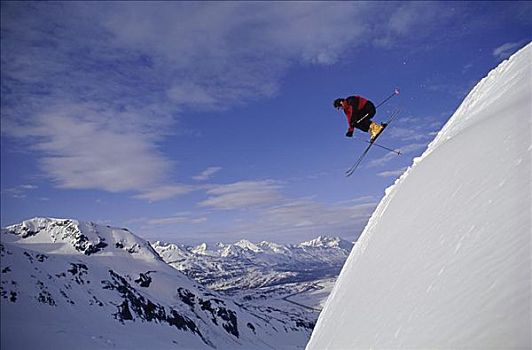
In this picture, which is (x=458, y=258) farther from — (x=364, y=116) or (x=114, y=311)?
(x=114, y=311)

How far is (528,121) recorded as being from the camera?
11.7 ft

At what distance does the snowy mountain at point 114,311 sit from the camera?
215 feet

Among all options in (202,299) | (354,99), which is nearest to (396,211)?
(354,99)

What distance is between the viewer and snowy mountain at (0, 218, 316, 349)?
65500 millimetres

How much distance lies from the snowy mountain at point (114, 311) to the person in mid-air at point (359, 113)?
60577mm

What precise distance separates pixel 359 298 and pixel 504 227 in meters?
2.10

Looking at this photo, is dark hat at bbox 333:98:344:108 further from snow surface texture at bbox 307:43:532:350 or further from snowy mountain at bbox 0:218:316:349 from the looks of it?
snowy mountain at bbox 0:218:316:349

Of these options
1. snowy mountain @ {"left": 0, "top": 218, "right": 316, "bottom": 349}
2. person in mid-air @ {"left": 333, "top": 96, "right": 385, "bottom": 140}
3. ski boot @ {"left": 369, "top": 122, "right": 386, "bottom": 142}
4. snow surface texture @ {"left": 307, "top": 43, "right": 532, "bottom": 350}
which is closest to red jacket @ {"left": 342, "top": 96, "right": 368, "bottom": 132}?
person in mid-air @ {"left": 333, "top": 96, "right": 385, "bottom": 140}

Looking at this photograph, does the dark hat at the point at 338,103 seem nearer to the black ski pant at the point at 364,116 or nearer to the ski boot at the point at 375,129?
the black ski pant at the point at 364,116

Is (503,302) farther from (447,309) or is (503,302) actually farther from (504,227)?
(504,227)

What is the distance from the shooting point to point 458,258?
9.69 ft

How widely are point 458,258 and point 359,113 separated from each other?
10.1m

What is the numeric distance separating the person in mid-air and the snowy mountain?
60577 millimetres

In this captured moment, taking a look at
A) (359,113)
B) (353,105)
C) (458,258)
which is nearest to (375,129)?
(359,113)
